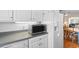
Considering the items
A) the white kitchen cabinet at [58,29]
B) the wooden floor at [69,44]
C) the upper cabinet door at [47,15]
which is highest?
the upper cabinet door at [47,15]

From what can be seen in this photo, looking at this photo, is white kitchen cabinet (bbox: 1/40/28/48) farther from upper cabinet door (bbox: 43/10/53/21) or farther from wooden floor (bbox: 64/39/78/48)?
wooden floor (bbox: 64/39/78/48)

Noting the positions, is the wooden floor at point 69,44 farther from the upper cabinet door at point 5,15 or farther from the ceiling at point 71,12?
the upper cabinet door at point 5,15

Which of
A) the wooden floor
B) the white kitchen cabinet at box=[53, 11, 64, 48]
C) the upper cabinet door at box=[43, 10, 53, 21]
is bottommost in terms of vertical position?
the wooden floor

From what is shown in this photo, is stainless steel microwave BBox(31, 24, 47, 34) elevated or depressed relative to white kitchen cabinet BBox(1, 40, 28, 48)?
elevated

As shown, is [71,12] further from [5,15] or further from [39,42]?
[5,15]

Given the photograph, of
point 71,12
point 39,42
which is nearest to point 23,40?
point 39,42

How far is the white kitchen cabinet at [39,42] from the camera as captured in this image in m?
1.48

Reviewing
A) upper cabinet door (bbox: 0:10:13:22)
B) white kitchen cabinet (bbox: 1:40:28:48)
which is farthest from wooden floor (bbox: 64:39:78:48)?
upper cabinet door (bbox: 0:10:13:22)

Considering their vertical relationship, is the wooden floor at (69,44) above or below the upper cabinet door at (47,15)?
below

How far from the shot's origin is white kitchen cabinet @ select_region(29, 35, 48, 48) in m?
1.48

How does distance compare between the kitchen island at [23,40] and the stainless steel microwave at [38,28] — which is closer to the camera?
the kitchen island at [23,40]

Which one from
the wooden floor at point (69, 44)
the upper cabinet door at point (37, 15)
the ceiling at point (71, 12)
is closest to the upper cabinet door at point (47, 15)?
the upper cabinet door at point (37, 15)
